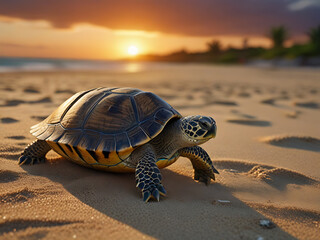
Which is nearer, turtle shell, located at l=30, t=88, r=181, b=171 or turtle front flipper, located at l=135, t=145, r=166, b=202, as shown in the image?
turtle front flipper, located at l=135, t=145, r=166, b=202

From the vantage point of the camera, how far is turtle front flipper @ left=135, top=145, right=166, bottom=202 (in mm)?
2248

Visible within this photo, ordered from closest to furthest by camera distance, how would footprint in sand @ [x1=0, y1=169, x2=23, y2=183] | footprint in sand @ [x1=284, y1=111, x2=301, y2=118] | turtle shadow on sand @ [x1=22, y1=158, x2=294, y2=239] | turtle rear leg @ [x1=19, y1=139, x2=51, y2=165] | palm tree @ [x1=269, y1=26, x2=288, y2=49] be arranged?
turtle shadow on sand @ [x1=22, y1=158, x2=294, y2=239], footprint in sand @ [x1=0, y1=169, x2=23, y2=183], turtle rear leg @ [x1=19, y1=139, x2=51, y2=165], footprint in sand @ [x1=284, y1=111, x2=301, y2=118], palm tree @ [x1=269, y1=26, x2=288, y2=49]

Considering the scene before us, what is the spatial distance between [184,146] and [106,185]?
2.81ft

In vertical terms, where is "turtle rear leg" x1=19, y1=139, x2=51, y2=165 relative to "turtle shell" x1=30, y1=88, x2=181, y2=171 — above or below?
below

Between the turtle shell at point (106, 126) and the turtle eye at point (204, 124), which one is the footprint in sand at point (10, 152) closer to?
the turtle shell at point (106, 126)

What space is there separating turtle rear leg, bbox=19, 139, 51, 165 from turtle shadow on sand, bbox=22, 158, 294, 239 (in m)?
0.12

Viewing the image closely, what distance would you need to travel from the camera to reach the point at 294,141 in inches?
159

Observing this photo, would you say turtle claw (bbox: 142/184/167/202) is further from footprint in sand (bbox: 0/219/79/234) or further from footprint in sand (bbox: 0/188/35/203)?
footprint in sand (bbox: 0/188/35/203)

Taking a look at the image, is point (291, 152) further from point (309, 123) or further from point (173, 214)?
point (173, 214)

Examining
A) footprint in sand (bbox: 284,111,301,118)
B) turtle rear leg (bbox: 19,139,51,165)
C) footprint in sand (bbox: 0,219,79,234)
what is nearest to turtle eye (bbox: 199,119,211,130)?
footprint in sand (bbox: 0,219,79,234)

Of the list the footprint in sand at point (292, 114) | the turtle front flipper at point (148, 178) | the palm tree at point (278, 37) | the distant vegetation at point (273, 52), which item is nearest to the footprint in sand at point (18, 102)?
the turtle front flipper at point (148, 178)

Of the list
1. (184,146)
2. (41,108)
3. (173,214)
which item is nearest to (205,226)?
(173,214)

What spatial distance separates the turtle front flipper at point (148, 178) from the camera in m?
2.25

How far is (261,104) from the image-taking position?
7.27m
